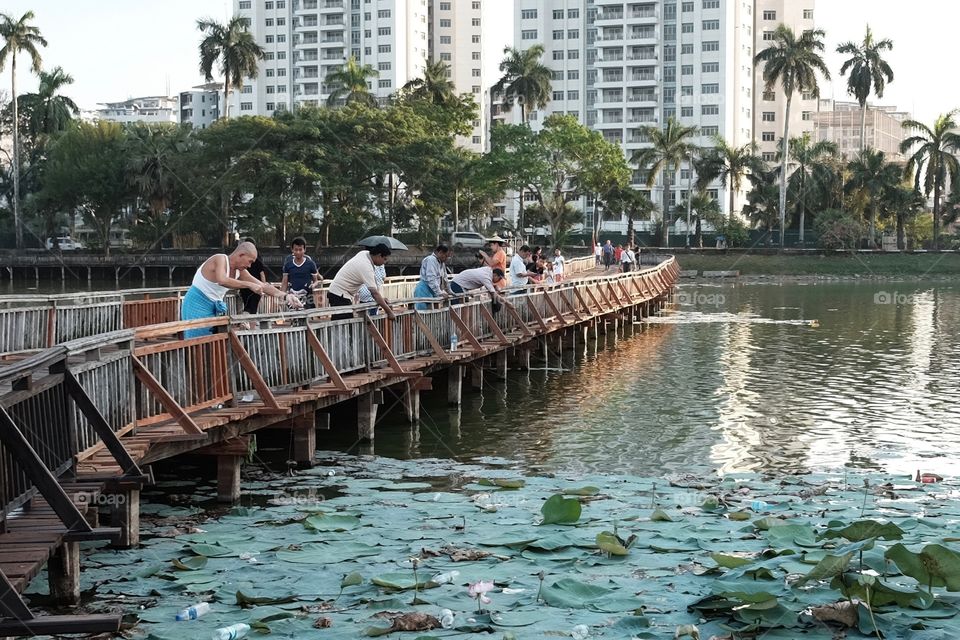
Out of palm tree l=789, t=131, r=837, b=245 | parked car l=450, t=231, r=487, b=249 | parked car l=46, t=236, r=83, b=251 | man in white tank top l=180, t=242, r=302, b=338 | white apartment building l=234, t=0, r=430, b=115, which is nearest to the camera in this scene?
man in white tank top l=180, t=242, r=302, b=338

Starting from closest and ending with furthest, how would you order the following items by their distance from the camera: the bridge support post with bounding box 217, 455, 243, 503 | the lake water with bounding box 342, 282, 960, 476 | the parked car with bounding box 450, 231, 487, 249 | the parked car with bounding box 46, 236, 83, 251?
the bridge support post with bounding box 217, 455, 243, 503, the lake water with bounding box 342, 282, 960, 476, the parked car with bounding box 450, 231, 487, 249, the parked car with bounding box 46, 236, 83, 251

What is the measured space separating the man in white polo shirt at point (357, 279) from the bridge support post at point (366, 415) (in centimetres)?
118

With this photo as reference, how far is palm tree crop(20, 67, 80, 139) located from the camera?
3907 inches

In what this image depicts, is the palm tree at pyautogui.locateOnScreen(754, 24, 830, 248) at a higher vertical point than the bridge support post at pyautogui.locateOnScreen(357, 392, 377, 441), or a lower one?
higher

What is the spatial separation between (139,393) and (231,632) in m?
4.06

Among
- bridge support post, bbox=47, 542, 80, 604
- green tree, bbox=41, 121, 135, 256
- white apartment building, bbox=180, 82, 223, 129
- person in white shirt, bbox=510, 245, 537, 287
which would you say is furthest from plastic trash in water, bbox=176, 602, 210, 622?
white apartment building, bbox=180, 82, 223, 129

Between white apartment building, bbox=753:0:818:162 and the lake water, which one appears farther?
white apartment building, bbox=753:0:818:162

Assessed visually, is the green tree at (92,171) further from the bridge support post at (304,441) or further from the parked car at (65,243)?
the bridge support post at (304,441)

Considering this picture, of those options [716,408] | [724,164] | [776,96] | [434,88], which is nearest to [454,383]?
[716,408]

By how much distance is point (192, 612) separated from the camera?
807cm

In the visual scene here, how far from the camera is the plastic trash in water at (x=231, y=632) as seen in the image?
7602 mm

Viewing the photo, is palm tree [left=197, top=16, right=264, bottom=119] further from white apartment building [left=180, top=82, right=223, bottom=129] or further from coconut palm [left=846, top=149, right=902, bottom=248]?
white apartment building [left=180, top=82, right=223, bottom=129]

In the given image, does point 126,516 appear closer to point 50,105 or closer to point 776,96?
point 50,105

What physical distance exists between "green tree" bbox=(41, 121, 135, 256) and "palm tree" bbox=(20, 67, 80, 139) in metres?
8.22
